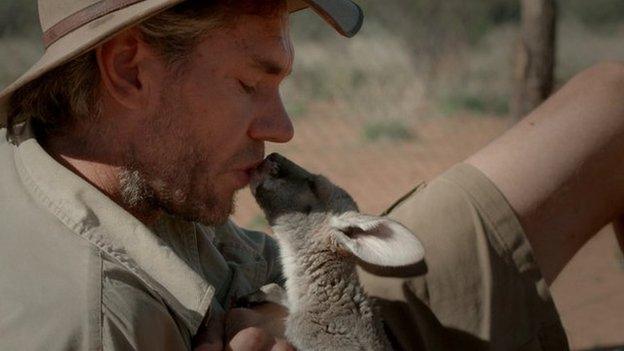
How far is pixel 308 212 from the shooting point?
4102 mm

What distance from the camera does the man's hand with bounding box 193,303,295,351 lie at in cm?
312

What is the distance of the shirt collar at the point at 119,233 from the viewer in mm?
2941

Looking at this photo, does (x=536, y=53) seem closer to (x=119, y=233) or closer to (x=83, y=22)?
(x=83, y=22)

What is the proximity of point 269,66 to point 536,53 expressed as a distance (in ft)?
16.0

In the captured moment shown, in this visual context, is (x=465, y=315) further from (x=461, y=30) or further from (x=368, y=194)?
(x=461, y=30)

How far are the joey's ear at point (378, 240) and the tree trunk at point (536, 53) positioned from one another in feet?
14.4

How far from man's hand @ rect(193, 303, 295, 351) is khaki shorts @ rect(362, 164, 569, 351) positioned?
58 cm

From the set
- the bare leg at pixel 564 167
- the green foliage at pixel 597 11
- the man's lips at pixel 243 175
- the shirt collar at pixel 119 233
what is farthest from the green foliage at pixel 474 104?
the shirt collar at pixel 119 233

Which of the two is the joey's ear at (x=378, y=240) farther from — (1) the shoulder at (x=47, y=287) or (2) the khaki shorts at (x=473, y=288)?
(1) the shoulder at (x=47, y=287)

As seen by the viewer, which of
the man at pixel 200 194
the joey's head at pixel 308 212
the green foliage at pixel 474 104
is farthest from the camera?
the green foliage at pixel 474 104

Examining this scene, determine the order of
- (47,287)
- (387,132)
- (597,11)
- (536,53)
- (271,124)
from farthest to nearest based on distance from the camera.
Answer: (597,11)
(387,132)
(536,53)
(271,124)
(47,287)

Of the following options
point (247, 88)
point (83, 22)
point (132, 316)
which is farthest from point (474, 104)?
point (132, 316)

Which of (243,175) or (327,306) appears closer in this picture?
(243,175)

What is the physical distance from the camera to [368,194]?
11.0 m
